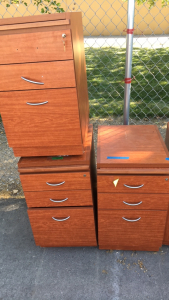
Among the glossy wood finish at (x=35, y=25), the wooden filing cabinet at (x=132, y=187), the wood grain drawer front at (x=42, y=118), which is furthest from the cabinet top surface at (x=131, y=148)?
the glossy wood finish at (x=35, y=25)

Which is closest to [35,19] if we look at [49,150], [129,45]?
[49,150]

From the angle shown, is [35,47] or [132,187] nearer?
[35,47]

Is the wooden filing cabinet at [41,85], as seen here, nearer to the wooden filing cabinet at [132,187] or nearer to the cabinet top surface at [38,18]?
the cabinet top surface at [38,18]

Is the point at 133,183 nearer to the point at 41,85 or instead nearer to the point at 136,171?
the point at 136,171

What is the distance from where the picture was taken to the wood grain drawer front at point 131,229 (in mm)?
1507

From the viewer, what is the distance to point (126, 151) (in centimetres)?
143

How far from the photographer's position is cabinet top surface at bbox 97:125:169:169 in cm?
134

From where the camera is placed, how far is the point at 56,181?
1468mm

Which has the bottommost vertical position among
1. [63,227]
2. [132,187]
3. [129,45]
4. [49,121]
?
[63,227]

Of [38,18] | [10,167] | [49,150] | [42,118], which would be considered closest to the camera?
[38,18]

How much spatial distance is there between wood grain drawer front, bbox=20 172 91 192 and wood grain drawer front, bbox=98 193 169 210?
131mm

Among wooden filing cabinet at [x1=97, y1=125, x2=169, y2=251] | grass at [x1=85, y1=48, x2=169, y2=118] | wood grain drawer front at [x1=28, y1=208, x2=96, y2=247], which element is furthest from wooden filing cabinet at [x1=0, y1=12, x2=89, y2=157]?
grass at [x1=85, y1=48, x2=169, y2=118]

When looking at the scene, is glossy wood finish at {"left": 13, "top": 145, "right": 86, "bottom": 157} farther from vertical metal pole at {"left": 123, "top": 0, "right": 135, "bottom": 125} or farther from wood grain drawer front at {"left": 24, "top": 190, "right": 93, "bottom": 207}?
vertical metal pole at {"left": 123, "top": 0, "right": 135, "bottom": 125}

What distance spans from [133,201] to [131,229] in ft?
0.78
